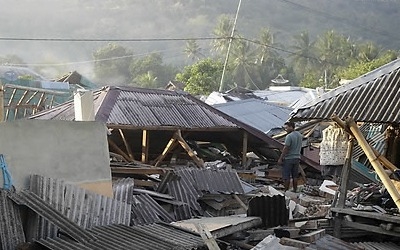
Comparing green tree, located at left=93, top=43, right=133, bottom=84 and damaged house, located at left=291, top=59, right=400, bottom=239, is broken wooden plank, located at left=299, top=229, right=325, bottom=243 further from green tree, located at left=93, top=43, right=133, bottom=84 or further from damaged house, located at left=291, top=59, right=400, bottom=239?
green tree, located at left=93, top=43, right=133, bottom=84

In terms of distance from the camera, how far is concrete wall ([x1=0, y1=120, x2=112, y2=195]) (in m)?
7.23

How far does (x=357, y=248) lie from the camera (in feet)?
25.5

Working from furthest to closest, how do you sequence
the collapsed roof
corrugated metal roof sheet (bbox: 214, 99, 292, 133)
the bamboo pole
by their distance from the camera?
corrugated metal roof sheet (bbox: 214, 99, 292, 133)
the collapsed roof
the bamboo pole

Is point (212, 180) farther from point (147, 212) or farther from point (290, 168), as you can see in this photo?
point (290, 168)

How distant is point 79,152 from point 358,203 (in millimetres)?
5264

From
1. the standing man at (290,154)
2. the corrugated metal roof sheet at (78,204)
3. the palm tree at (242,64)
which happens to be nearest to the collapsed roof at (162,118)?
the standing man at (290,154)

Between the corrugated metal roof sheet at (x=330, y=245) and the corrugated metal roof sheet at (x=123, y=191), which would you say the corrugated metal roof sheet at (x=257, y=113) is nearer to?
the corrugated metal roof sheet at (x=123, y=191)

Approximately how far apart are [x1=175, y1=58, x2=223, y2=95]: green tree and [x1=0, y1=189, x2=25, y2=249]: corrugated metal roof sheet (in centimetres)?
3349

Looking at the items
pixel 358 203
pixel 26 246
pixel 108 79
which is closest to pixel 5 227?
pixel 26 246

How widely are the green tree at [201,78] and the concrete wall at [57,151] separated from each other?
1244 inches

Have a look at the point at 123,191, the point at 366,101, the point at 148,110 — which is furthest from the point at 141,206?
the point at 148,110

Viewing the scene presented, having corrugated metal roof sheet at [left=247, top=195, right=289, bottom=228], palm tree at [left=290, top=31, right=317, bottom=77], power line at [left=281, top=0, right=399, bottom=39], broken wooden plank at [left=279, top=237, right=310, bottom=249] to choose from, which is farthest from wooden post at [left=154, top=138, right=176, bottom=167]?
power line at [left=281, top=0, right=399, bottom=39]

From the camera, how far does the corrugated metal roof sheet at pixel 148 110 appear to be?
13117mm

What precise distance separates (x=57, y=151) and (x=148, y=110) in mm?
6121
